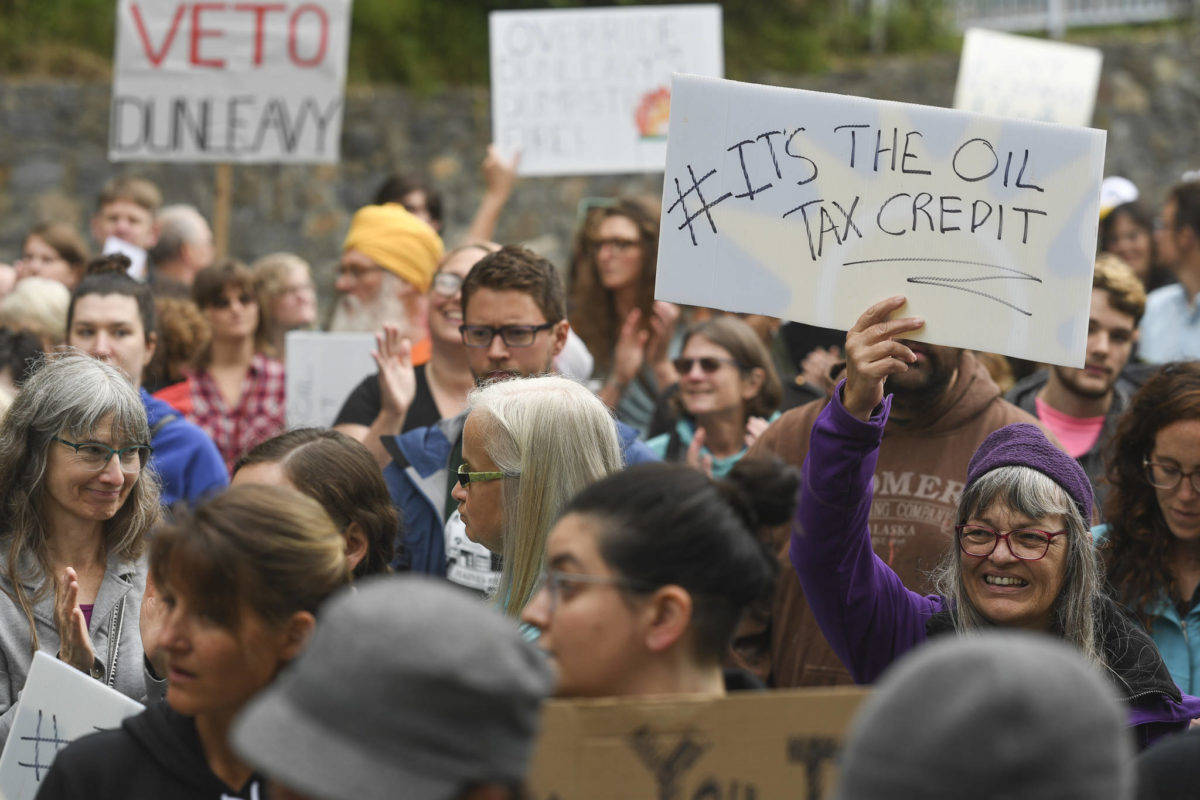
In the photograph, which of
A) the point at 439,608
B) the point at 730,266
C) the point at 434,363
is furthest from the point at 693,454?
the point at 439,608

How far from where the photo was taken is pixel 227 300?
6.52 meters

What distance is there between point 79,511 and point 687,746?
209 centimetres

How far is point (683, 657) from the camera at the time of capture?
2270 mm

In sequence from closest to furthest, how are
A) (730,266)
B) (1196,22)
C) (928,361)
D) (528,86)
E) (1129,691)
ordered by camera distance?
(1129,691)
(730,266)
(928,361)
(528,86)
(1196,22)

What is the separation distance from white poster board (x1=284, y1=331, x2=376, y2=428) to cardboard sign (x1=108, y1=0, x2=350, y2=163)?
2.10 m

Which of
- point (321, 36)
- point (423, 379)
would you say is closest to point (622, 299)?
point (423, 379)

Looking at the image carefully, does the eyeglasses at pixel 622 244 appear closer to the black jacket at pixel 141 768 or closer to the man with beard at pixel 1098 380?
the man with beard at pixel 1098 380

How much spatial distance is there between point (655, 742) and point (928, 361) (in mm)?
2288

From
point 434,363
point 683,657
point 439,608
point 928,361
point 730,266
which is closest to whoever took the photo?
point 439,608

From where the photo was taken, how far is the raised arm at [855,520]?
9.80 ft

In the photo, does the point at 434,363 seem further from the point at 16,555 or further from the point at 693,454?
the point at 16,555

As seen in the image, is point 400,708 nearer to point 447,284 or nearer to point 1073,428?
point 447,284

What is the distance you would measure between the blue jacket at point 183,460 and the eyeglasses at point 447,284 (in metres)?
0.98

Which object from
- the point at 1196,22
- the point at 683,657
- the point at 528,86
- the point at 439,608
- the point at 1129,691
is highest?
the point at 1196,22
